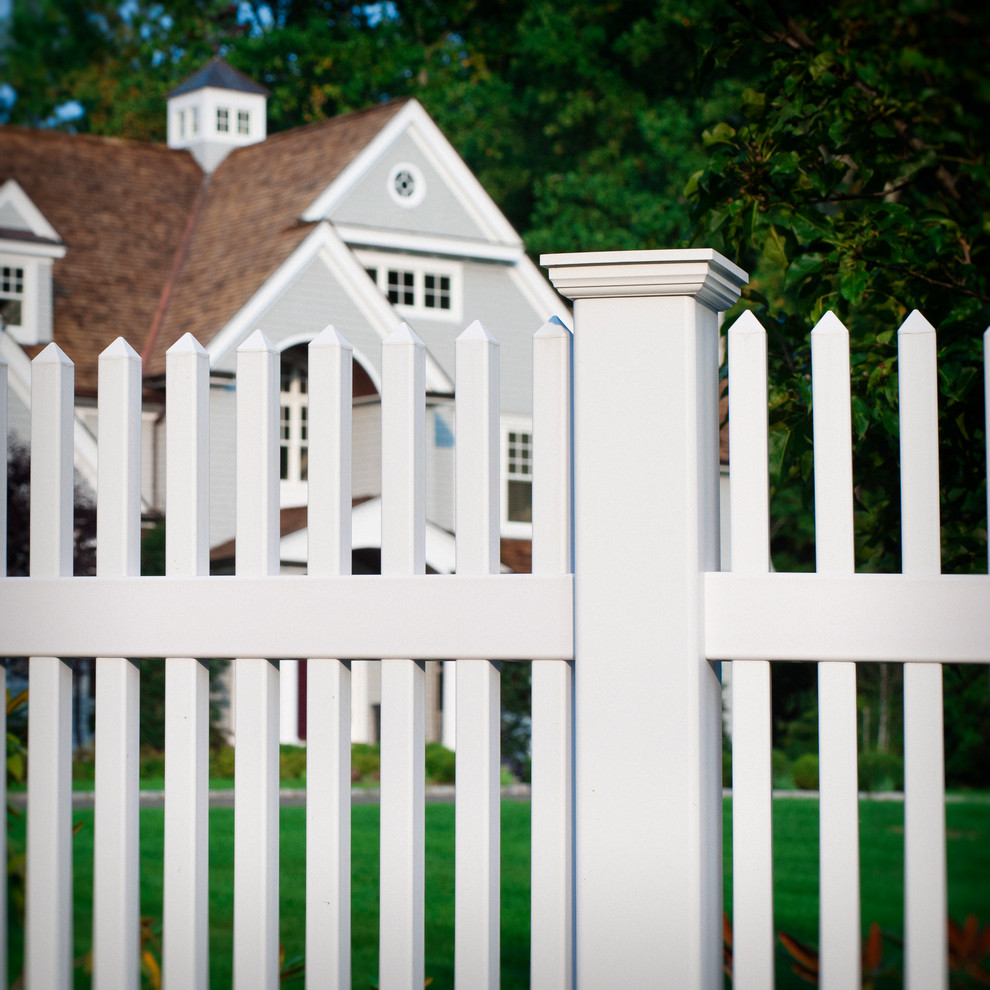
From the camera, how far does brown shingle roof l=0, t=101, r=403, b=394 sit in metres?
15.7

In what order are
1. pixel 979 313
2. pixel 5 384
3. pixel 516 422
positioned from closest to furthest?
pixel 5 384, pixel 979 313, pixel 516 422

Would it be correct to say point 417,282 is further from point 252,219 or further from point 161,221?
point 161,221

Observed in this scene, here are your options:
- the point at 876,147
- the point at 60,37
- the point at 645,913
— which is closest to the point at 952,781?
the point at 876,147

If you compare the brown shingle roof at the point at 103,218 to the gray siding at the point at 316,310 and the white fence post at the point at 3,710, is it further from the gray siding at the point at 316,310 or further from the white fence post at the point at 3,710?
the white fence post at the point at 3,710

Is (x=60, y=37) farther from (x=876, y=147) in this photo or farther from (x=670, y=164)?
(x=876, y=147)

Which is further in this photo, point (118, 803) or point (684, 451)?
point (118, 803)

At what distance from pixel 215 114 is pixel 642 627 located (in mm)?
18918

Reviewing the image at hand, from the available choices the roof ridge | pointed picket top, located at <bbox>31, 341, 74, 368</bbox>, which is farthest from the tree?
the roof ridge

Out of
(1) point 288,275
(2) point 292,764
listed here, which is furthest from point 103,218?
(2) point 292,764

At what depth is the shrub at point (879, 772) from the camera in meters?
13.9

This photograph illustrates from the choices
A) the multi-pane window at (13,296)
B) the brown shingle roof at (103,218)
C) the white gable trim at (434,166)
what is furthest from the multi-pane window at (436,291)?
the multi-pane window at (13,296)

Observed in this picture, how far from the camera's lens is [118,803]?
7.04 feet

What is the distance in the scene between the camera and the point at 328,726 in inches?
80.8

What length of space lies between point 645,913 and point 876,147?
2.22 metres
